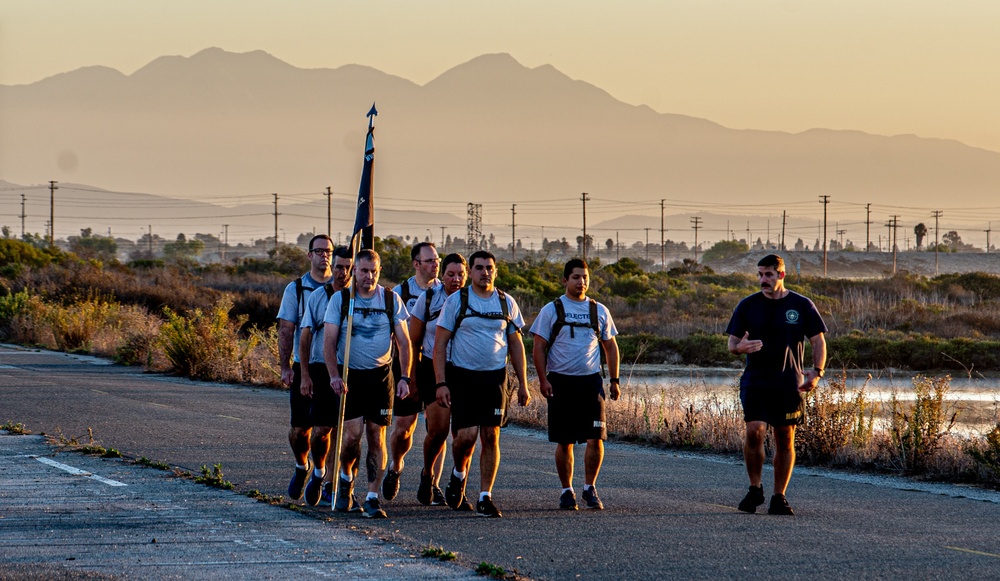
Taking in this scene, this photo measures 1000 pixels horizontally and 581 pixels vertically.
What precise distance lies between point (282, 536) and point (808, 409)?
24.3 feet

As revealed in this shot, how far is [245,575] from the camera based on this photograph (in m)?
7.76

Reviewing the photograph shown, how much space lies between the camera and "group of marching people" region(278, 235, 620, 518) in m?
9.70

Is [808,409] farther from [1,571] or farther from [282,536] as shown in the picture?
[1,571]

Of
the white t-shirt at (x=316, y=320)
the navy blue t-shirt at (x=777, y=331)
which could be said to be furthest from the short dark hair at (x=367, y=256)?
the navy blue t-shirt at (x=777, y=331)

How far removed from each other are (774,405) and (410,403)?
2854 mm

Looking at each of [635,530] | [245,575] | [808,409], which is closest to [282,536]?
[245,575]

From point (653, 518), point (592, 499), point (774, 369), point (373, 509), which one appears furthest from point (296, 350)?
point (774, 369)

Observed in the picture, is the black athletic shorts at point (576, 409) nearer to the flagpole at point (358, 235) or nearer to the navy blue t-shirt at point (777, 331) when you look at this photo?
the navy blue t-shirt at point (777, 331)

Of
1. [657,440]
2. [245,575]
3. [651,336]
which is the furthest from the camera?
[651,336]

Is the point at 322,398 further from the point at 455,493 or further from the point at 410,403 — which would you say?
the point at 455,493

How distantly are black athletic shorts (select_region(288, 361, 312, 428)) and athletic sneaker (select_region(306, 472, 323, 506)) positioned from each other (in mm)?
417

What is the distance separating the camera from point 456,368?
9.85 m

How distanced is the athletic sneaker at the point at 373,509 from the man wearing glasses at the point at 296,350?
817mm

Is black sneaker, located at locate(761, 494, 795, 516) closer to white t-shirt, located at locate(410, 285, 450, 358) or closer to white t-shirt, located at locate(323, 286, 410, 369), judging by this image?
white t-shirt, located at locate(410, 285, 450, 358)
